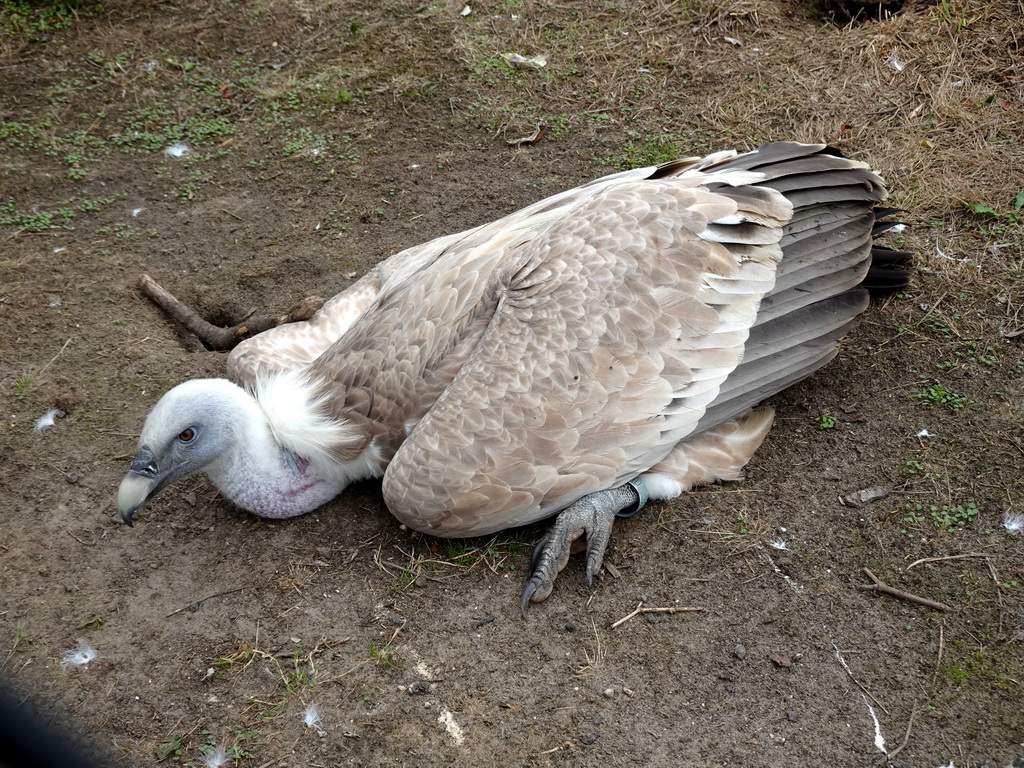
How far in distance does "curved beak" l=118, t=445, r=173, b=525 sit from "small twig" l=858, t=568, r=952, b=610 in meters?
2.79

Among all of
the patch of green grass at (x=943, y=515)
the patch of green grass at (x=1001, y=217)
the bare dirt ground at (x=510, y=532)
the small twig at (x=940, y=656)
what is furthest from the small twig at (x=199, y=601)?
the patch of green grass at (x=1001, y=217)

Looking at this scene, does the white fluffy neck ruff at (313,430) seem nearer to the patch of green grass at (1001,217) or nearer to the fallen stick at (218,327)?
the fallen stick at (218,327)

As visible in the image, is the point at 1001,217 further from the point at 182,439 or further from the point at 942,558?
the point at 182,439

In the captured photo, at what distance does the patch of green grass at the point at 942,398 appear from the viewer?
13.3 feet

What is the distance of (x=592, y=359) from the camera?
135 inches

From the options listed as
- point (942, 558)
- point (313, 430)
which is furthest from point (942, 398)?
point (313, 430)

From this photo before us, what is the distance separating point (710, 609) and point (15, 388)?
3639 mm

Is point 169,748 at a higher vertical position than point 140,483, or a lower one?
lower

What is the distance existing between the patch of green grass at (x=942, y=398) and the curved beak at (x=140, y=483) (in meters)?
3.34

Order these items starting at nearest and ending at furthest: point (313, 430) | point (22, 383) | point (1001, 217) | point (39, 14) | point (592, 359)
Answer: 1. point (592, 359)
2. point (313, 430)
3. point (22, 383)
4. point (1001, 217)
5. point (39, 14)

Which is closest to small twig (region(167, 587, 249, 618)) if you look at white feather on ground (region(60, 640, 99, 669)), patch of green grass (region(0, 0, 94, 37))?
white feather on ground (region(60, 640, 99, 669))

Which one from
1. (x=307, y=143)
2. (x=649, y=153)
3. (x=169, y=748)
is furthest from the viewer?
(x=307, y=143)

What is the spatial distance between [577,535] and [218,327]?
2674 mm

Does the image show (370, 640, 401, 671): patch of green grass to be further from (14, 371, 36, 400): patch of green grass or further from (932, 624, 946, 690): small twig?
(14, 371, 36, 400): patch of green grass
